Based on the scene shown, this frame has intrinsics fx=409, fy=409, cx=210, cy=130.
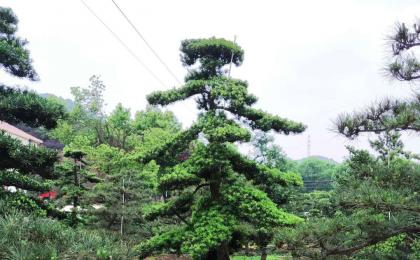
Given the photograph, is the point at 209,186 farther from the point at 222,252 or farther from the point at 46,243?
the point at 46,243

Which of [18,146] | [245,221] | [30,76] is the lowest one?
[245,221]

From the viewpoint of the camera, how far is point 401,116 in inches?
161

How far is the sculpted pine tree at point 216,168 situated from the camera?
27.0 feet

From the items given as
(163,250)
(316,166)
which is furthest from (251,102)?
(316,166)

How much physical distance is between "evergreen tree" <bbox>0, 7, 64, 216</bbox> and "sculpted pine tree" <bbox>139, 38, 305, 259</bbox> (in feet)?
9.04

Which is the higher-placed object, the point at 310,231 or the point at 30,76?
the point at 30,76

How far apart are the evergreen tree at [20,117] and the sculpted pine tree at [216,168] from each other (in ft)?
9.04

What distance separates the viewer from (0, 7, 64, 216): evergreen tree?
6223 millimetres

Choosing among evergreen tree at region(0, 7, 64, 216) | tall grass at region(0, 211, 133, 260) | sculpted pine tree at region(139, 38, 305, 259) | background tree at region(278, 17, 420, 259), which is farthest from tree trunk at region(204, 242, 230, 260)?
tall grass at region(0, 211, 133, 260)

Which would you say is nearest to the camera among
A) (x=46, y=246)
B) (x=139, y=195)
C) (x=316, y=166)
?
(x=46, y=246)

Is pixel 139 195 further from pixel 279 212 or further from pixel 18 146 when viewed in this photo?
pixel 18 146

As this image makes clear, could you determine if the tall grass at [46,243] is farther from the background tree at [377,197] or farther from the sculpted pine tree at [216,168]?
the sculpted pine tree at [216,168]

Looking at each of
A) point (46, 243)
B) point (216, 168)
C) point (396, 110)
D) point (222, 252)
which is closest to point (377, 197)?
point (396, 110)

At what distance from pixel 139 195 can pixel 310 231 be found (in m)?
9.66
